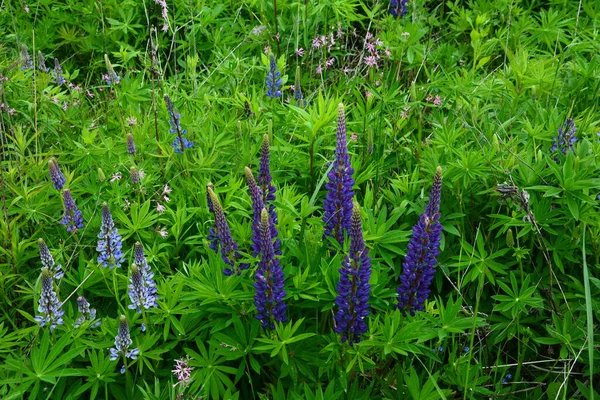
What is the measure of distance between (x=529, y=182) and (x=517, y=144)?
420 millimetres

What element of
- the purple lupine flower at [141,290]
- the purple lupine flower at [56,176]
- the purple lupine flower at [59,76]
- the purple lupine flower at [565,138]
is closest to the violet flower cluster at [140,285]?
the purple lupine flower at [141,290]

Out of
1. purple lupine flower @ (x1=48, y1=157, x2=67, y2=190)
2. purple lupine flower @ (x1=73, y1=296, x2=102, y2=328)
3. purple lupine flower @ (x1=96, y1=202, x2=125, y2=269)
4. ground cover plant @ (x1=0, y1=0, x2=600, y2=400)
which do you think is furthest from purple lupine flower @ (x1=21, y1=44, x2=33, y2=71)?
purple lupine flower @ (x1=73, y1=296, x2=102, y2=328)

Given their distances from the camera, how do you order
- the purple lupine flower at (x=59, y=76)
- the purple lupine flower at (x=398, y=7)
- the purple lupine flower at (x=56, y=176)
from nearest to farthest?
the purple lupine flower at (x=56, y=176)
the purple lupine flower at (x=398, y=7)
the purple lupine flower at (x=59, y=76)

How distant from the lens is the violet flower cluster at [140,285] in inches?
89.7

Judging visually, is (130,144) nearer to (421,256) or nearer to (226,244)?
(226,244)

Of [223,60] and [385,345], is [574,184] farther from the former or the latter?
[223,60]

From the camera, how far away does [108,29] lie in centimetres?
492

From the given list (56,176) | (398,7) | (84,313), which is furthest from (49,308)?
(398,7)

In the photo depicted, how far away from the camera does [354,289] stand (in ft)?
7.11

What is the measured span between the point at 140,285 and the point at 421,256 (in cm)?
98

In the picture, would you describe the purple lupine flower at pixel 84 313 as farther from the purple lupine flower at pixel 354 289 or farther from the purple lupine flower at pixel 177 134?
the purple lupine flower at pixel 177 134

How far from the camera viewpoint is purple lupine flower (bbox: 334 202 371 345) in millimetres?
2092

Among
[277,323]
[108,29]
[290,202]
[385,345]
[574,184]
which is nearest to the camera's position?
[385,345]

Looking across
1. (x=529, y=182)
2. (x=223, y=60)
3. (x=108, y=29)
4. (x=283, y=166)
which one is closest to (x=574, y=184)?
(x=529, y=182)
